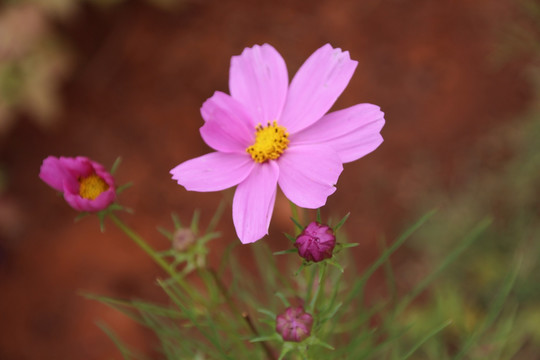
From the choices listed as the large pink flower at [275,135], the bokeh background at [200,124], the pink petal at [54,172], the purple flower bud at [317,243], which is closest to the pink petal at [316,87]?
the large pink flower at [275,135]

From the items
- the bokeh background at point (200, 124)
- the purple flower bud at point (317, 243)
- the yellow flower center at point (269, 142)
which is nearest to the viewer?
the purple flower bud at point (317, 243)

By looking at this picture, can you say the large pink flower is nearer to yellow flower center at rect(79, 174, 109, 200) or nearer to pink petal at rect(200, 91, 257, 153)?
pink petal at rect(200, 91, 257, 153)

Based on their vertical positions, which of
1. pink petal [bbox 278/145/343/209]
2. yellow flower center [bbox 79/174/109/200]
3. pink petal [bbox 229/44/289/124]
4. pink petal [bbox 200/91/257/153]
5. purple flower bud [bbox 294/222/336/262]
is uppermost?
pink petal [bbox 229/44/289/124]

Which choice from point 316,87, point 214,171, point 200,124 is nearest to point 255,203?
point 214,171

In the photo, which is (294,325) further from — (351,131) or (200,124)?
(200,124)

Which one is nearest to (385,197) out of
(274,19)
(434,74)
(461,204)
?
(461,204)

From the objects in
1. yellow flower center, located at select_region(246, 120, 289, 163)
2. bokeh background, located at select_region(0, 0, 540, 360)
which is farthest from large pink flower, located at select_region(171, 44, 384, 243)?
bokeh background, located at select_region(0, 0, 540, 360)

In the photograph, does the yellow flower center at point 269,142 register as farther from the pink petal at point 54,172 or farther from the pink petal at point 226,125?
the pink petal at point 54,172
